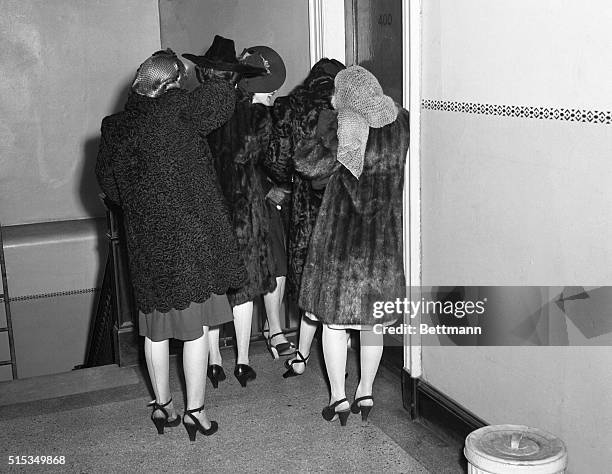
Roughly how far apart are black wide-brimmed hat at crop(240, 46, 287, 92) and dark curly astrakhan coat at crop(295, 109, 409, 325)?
59 cm

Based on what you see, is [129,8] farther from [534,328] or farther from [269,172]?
[534,328]

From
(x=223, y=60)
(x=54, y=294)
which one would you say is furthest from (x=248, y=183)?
(x=54, y=294)

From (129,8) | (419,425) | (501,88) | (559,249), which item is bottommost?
(419,425)

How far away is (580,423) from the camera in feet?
9.39

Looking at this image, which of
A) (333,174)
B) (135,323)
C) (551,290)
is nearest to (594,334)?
(551,290)

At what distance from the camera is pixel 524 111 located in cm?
292

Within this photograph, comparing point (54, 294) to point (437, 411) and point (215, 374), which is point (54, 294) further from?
point (437, 411)

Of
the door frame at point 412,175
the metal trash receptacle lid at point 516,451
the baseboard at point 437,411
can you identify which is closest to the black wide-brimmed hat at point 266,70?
the door frame at point 412,175

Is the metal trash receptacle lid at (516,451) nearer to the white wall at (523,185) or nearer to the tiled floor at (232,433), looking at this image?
the white wall at (523,185)

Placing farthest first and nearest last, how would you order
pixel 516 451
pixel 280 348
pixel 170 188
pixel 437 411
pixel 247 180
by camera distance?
pixel 280 348 < pixel 247 180 < pixel 437 411 < pixel 170 188 < pixel 516 451

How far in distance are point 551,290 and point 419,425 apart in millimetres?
1197

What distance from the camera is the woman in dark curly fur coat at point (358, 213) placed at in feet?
11.4

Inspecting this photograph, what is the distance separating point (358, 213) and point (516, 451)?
122cm

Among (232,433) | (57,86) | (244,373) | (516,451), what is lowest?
(232,433)
